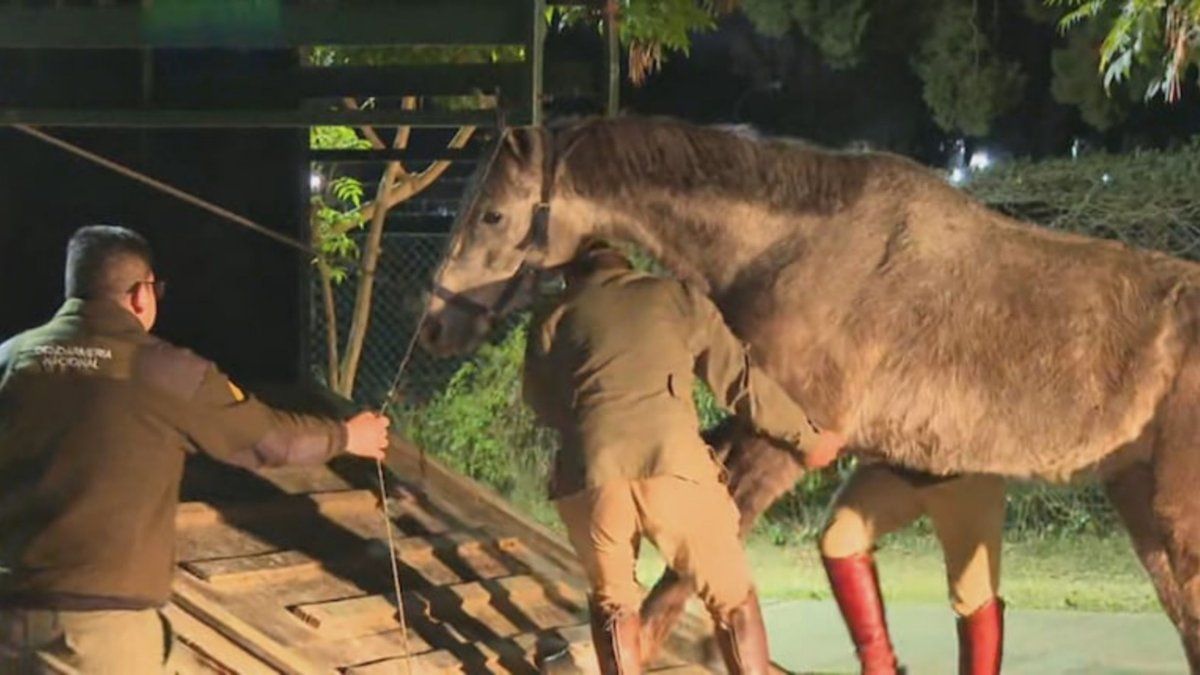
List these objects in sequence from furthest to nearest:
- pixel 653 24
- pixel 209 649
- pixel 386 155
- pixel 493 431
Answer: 1. pixel 493 431
2. pixel 653 24
3. pixel 386 155
4. pixel 209 649

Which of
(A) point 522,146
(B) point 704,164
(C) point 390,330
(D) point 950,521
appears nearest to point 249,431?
(A) point 522,146

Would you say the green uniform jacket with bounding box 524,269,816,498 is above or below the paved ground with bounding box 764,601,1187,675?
above

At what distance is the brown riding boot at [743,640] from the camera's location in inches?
240

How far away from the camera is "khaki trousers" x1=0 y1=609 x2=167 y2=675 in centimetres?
486

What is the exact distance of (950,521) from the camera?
6.98 meters

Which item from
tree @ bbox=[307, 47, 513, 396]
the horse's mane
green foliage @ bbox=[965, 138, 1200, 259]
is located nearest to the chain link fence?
tree @ bbox=[307, 47, 513, 396]

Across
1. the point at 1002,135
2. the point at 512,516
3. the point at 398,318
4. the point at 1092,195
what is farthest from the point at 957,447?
the point at 1002,135

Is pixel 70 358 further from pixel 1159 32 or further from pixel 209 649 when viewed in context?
pixel 1159 32

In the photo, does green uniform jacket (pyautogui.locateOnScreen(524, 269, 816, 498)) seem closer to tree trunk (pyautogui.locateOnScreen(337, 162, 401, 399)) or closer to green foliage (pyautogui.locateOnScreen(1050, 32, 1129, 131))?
tree trunk (pyautogui.locateOnScreen(337, 162, 401, 399))

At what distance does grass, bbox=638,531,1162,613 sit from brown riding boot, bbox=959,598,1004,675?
3275 millimetres

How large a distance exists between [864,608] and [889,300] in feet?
4.09

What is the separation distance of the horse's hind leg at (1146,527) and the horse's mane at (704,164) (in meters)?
1.38

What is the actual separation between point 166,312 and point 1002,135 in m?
14.1

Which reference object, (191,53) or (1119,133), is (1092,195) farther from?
(1119,133)
